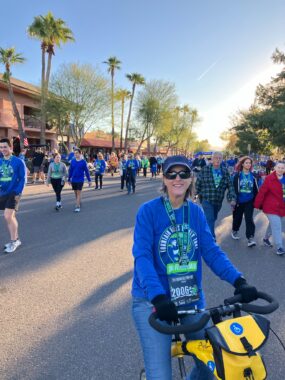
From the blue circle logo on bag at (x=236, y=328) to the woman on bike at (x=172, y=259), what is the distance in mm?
334

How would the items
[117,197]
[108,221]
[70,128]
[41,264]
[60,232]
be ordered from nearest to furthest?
[41,264]
[60,232]
[108,221]
[117,197]
[70,128]

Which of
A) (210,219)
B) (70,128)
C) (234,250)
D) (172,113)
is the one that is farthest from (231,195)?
(172,113)

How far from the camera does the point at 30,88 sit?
39.3 metres

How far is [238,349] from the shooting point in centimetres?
126

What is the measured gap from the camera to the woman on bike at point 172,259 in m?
1.72

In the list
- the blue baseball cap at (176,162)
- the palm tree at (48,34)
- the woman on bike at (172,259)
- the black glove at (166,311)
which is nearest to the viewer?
the black glove at (166,311)

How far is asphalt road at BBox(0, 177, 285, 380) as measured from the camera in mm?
2557

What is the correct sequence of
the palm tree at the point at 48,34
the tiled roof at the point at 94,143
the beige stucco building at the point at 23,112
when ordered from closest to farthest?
the palm tree at the point at 48,34 → the beige stucco building at the point at 23,112 → the tiled roof at the point at 94,143

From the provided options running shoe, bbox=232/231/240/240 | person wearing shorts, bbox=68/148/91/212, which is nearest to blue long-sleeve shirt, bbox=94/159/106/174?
person wearing shorts, bbox=68/148/91/212

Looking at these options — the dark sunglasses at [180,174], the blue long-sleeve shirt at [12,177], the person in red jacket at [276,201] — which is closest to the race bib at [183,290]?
the dark sunglasses at [180,174]

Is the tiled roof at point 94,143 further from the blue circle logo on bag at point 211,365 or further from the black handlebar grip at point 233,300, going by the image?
the blue circle logo on bag at point 211,365

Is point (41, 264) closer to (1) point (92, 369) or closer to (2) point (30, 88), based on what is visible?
(1) point (92, 369)

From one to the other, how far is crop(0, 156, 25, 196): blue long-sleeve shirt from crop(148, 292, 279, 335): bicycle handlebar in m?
4.78

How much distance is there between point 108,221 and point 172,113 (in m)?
42.7
